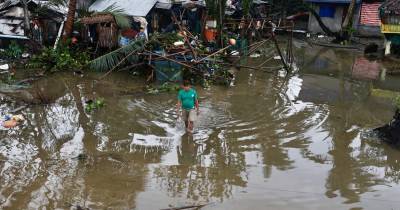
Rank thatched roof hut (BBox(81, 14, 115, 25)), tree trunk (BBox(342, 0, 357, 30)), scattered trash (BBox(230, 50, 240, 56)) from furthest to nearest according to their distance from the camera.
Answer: tree trunk (BBox(342, 0, 357, 30)) → scattered trash (BBox(230, 50, 240, 56)) → thatched roof hut (BBox(81, 14, 115, 25))

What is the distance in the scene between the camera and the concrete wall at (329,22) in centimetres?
3241

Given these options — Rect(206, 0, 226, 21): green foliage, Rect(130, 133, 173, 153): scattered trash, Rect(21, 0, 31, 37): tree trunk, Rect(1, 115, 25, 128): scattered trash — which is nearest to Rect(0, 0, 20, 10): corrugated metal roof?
Rect(21, 0, 31, 37): tree trunk

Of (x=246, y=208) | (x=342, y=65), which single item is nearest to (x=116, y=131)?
(x=246, y=208)

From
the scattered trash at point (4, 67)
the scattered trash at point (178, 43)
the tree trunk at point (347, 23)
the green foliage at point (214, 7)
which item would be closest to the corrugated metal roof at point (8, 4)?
the scattered trash at point (4, 67)

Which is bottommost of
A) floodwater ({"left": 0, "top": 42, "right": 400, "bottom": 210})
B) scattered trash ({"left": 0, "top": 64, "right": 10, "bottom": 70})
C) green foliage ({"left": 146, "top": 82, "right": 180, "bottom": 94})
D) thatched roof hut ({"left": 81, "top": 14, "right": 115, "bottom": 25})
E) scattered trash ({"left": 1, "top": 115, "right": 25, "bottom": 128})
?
floodwater ({"left": 0, "top": 42, "right": 400, "bottom": 210})

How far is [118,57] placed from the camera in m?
16.3

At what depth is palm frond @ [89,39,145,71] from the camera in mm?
15266

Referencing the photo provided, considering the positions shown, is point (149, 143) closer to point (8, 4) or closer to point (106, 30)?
point (106, 30)

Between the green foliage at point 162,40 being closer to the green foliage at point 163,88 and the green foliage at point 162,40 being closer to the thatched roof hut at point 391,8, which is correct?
the green foliage at point 163,88

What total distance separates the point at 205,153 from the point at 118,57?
8045mm

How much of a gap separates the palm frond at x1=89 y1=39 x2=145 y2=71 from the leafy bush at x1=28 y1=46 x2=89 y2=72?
2.92 ft

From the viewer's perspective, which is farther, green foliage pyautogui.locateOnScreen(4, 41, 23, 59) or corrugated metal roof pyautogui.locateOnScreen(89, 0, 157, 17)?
corrugated metal roof pyautogui.locateOnScreen(89, 0, 157, 17)

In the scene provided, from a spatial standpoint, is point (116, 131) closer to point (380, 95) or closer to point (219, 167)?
point (219, 167)

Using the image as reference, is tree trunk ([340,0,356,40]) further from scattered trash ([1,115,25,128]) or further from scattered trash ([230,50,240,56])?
scattered trash ([1,115,25,128])
